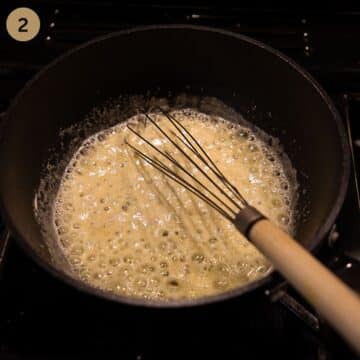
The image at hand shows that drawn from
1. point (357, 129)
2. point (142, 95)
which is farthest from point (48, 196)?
point (357, 129)

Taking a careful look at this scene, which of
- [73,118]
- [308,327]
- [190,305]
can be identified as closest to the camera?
[190,305]

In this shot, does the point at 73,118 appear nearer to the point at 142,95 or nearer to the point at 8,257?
the point at 142,95

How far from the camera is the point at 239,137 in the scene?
0.96 m

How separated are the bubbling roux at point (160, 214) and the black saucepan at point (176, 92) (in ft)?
0.14

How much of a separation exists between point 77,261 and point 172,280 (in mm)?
132

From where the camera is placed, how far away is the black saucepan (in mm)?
735

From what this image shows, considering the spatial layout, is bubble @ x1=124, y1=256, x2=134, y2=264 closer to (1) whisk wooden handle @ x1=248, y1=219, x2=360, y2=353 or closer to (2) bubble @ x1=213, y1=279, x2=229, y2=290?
(2) bubble @ x1=213, y1=279, x2=229, y2=290

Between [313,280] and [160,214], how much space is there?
373mm

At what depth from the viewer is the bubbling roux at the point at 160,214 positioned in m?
0.79

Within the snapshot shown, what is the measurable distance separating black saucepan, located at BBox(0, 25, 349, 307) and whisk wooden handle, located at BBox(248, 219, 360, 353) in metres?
0.10

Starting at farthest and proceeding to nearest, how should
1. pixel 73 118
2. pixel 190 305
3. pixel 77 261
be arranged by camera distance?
pixel 73 118 → pixel 77 261 → pixel 190 305

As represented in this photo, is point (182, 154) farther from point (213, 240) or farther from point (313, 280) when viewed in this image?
point (313, 280)

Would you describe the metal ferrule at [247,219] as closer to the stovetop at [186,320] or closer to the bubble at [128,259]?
the stovetop at [186,320]

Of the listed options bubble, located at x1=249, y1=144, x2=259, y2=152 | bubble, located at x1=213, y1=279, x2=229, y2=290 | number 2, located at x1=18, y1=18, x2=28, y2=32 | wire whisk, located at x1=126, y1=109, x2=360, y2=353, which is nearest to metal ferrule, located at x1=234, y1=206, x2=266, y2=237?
wire whisk, located at x1=126, y1=109, x2=360, y2=353
